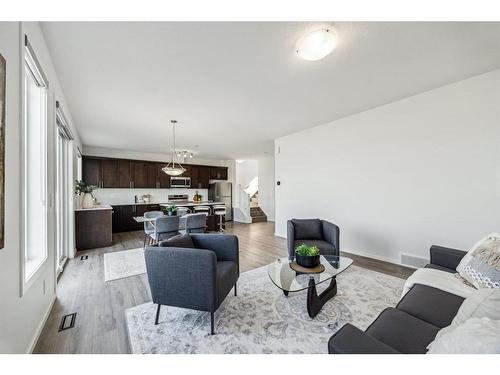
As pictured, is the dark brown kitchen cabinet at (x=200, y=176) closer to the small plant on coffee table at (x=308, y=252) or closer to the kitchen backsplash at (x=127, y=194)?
the kitchen backsplash at (x=127, y=194)

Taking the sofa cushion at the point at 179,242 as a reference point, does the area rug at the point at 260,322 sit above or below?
below

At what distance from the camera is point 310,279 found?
6.48 feet

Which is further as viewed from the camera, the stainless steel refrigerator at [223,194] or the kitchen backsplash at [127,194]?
the stainless steel refrigerator at [223,194]

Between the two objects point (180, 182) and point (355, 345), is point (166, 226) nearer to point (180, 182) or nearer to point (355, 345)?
point (355, 345)

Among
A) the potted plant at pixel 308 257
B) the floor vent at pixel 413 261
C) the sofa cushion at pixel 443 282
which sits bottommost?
the floor vent at pixel 413 261

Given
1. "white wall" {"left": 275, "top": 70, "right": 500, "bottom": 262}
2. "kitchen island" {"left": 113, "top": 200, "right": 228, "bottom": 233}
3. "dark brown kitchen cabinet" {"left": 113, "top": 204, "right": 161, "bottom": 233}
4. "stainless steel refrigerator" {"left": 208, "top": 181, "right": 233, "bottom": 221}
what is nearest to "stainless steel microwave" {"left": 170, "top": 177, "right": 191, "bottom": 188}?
"stainless steel refrigerator" {"left": 208, "top": 181, "right": 233, "bottom": 221}

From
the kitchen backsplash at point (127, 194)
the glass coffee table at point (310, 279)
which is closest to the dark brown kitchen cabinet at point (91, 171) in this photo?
the kitchen backsplash at point (127, 194)

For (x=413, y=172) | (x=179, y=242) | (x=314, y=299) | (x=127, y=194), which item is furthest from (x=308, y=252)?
(x=127, y=194)

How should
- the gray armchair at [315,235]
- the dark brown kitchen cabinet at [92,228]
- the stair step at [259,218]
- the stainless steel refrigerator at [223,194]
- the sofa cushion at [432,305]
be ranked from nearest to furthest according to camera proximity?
1. the sofa cushion at [432,305]
2. the gray armchair at [315,235]
3. the dark brown kitchen cabinet at [92,228]
4. the stainless steel refrigerator at [223,194]
5. the stair step at [259,218]

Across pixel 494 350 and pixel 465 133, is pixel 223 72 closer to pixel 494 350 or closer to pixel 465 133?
pixel 494 350

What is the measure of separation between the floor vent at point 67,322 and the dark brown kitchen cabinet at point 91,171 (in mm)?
4889

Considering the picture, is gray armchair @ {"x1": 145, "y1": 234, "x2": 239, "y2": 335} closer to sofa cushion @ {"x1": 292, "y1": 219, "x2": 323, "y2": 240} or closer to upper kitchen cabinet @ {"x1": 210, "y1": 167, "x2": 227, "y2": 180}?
sofa cushion @ {"x1": 292, "y1": 219, "x2": 323, "y2": 240}

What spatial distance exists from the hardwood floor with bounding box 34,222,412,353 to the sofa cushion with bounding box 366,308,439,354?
70.4 inches

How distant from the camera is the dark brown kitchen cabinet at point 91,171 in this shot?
573cm
